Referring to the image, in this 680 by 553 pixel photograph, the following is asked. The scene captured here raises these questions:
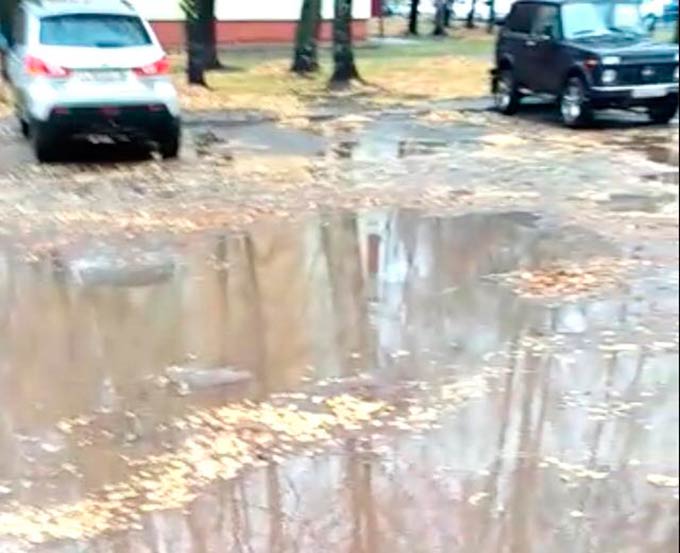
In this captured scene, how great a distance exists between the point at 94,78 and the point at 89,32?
734 mm

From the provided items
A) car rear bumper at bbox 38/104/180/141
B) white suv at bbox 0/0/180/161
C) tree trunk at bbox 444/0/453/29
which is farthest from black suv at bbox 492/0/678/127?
tree trunk at bbox 444/0/453/29

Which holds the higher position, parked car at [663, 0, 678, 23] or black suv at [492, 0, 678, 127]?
parked car at [663, 0, 678, 23]

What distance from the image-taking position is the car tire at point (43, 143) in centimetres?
1411

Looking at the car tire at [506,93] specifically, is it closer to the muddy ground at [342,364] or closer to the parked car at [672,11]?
the muddy ground at [342,364]

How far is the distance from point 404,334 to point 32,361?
2.27 meters

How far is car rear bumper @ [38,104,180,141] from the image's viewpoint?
45.8 feet

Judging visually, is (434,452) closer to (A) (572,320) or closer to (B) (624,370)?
(B) (624,370)

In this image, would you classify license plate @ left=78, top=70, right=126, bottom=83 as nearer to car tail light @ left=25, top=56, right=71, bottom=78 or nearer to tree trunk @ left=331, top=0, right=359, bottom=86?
car tail light @ left=25, top=56, right=71, bottom=78

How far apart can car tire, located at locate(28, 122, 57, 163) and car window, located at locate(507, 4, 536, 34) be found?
27.0 ft

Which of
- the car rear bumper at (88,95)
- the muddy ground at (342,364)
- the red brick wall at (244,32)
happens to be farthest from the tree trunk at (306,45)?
the muddy ground at (342,364)

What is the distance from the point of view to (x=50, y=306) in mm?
8430

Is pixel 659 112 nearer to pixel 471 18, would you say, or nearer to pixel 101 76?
pixel 101 76

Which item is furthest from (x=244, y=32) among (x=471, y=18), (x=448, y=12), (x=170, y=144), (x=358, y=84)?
(x=170, y=144)

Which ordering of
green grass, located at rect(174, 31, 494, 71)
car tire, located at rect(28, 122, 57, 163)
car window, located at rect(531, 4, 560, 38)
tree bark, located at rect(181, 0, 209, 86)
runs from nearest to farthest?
car tire, located at rect(28, 122, 57, 163) < car window, located at rect(531, 4, 560, 38) < tree bark, located at rect(181, 0, 209, 86) < green grass, located at rect(174, 31, 494, 71)
